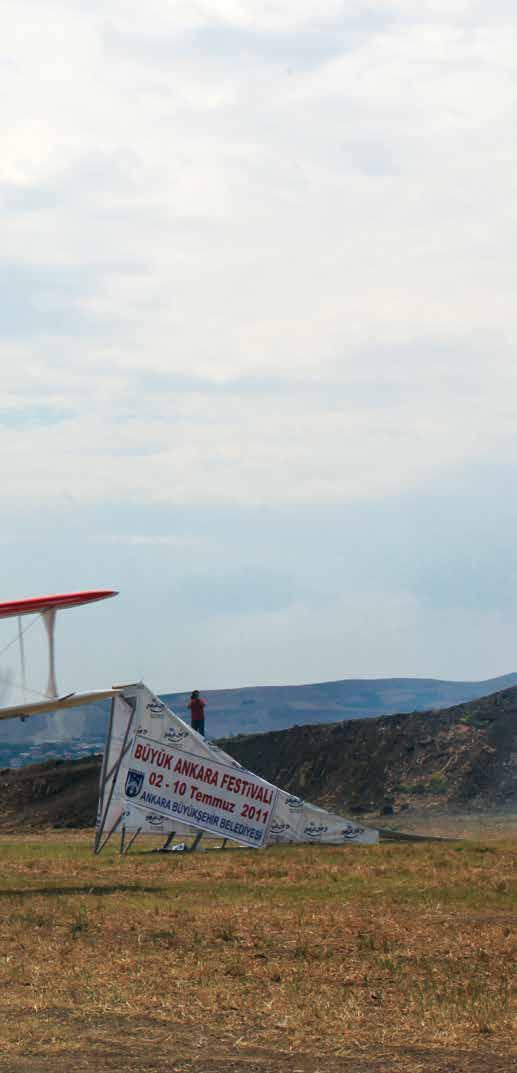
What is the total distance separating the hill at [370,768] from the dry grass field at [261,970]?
822 inches

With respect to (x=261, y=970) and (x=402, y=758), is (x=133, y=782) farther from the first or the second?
(x=402, y=758)

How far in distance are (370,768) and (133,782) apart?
2136 cm

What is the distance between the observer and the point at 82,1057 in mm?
9930

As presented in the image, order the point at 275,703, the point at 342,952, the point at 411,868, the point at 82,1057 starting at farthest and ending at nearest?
the point at 275,703
the point at 411,868
the point at 342,952
the point at 82,1057

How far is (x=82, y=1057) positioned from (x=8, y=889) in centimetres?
1082

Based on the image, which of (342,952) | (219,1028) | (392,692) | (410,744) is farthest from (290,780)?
(392,692)

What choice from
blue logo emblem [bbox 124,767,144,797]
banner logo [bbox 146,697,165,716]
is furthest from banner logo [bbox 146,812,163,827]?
banner logo [bbox 146,697,165,716]

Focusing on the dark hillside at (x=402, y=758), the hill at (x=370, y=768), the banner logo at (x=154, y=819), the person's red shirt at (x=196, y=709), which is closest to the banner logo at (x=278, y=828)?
the banner logo at (x=154, y=819)

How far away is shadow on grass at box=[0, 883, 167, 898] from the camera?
1955 cm

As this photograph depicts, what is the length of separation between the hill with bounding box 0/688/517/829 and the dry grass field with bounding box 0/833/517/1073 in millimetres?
20886

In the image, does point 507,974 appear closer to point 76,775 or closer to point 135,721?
point 135,721

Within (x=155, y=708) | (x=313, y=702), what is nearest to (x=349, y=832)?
(x=155, y=708)

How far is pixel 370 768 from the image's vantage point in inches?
1836

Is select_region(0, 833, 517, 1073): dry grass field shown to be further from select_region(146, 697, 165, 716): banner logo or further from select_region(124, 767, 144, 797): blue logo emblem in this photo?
select_region(146, 697, 165, 716): banner logo
